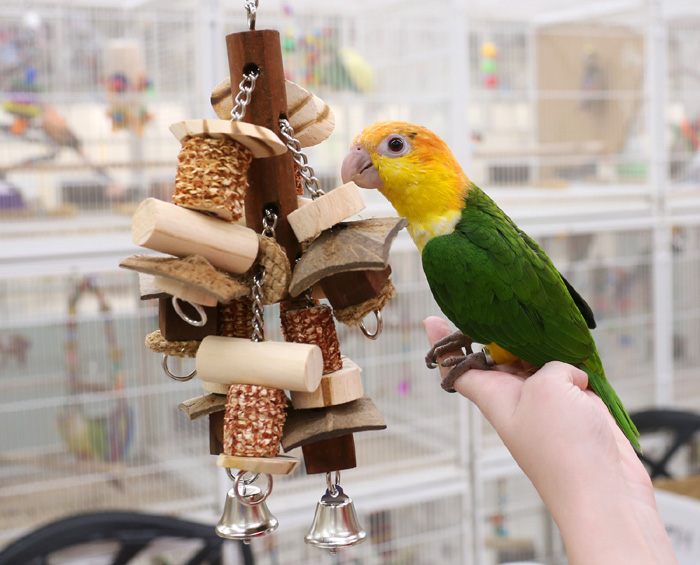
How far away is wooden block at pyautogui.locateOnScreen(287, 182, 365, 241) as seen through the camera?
0.51 m

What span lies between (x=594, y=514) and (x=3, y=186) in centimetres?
137

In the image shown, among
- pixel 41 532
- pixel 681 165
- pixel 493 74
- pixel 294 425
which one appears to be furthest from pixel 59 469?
pixel 681 165

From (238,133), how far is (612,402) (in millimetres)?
426

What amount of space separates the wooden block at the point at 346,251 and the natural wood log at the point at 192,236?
4 cm

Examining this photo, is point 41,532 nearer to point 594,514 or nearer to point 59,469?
point 59,469

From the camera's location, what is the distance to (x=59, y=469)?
5.20 feet

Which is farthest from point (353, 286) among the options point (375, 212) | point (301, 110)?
point (375, 212)

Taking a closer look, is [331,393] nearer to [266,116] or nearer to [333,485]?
[333,485]

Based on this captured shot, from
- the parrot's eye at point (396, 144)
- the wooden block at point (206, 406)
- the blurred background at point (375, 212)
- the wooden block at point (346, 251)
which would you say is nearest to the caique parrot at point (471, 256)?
the parrot's eye at point (396, 144)

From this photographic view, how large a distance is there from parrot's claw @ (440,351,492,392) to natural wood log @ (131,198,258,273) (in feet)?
0.91

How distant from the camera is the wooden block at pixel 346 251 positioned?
0.48 meters

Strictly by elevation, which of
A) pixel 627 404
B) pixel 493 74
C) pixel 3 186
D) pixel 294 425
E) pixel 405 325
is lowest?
pixel 627 404

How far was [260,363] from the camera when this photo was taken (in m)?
0.50

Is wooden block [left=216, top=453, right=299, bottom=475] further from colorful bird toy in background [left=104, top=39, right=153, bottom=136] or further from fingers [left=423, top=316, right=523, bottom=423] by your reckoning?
colorful bird toy in background [left=104, top=39, right=153, bottom=136]
